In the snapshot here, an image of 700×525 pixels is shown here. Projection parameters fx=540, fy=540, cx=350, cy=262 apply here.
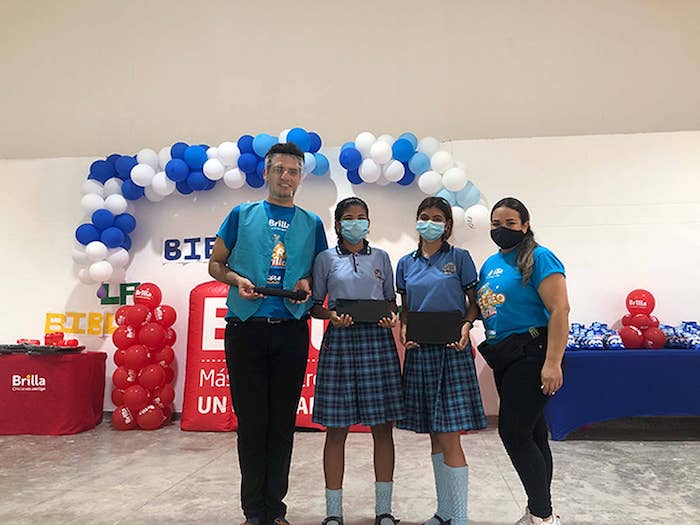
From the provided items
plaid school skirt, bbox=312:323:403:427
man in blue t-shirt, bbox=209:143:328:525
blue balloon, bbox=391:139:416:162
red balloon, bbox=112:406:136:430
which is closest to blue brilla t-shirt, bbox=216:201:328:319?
man in blue t-shirt, bbox=209:143:328:525

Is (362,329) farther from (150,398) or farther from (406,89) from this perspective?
(406,89)

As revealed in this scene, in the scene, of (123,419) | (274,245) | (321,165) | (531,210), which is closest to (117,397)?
(123,419)

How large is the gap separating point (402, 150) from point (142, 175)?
2.21 m

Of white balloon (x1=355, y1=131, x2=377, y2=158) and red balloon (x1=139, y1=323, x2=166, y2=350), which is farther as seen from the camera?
white balloon (x1=355, y1=131, x2=377, y2=158)

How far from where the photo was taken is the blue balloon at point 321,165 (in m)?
4.60

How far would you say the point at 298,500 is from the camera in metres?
2.60

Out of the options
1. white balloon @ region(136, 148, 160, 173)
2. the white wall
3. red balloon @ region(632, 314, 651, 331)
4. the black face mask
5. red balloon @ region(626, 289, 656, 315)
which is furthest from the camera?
white balloon @ region(136, 148, 160, 173)

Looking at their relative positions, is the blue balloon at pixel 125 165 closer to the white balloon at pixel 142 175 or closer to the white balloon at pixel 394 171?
the white balloon at pixel 142 175

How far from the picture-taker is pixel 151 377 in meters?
4.30

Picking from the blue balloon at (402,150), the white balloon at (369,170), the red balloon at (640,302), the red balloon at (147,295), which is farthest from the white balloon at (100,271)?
the red balloon at (640,302)

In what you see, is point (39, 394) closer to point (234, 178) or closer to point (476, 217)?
point (234, 178)

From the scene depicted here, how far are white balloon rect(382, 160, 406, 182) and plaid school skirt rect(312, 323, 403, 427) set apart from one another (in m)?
2.46

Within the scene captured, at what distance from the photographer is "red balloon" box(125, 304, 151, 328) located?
434cm

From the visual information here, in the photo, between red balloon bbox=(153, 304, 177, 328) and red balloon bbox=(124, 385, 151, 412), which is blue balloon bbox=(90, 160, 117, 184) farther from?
red balloon bbox=(124, 385, 151, 412)
